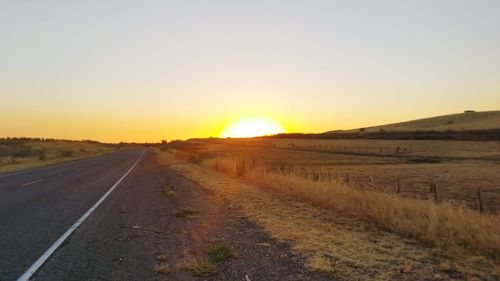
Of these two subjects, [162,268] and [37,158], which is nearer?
[162,268]

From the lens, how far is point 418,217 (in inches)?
458

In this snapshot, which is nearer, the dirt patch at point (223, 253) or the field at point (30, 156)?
the dirt patch at point (223, 253)

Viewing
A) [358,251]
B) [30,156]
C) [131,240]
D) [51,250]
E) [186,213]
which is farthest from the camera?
[30,156]

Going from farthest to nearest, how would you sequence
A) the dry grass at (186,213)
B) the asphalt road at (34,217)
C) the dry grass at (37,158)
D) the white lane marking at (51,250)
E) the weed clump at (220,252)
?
the dry grass at (37,158), the dry grass at (186,213), the asphalt road at (34,217), the weed clump at (220,252), the white lane marking at (51,250)

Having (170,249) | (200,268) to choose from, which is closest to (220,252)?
(200,268)

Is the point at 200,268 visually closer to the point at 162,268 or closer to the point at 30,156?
the point at 162,268

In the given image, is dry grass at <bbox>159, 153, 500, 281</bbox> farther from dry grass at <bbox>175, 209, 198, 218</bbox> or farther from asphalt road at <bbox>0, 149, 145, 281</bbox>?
asphalt road at <bbox>0, 149, 145, 281</bbox>

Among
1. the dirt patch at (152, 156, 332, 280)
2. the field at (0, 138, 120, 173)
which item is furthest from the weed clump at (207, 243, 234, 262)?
the field at (0, 138, 120, 173)

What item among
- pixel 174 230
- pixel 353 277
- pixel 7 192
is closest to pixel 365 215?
pixel 174 230

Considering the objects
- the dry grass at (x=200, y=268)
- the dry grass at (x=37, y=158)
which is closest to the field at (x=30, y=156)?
the dry grass at (x=37, y=158)

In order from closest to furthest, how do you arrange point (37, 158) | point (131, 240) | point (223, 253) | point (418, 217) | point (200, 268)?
point (200, 268), point (223, 253), point (131, 240), point (418, 217), point (37, 158)

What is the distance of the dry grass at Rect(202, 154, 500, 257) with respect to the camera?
9445 mm

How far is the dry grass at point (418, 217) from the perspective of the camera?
945 centimetres

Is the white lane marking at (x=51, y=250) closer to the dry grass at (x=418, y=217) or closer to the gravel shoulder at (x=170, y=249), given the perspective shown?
the gravel shoulder at (x=170, y=249)
